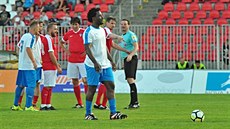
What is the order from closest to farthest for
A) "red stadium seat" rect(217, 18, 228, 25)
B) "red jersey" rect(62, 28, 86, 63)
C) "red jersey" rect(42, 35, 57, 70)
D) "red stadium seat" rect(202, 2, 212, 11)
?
"red jersey" rect(42, 35, 57, 70)
"red jersey" rect(62, 28, 86, 63)
"red stadium seat" rect(217, 18, 228, 25)
"red stadium seat" rect(202, 2, 212, 11)

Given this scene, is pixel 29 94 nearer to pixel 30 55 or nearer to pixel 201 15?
pixel 30 55

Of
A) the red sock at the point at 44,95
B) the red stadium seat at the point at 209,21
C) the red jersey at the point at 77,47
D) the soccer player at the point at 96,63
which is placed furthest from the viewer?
the red stadium seat at the point at 209,21

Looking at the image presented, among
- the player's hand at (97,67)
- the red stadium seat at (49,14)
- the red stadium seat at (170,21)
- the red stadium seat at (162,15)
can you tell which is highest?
the player's hand at (97,67)

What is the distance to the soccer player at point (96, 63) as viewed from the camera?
1678 cm

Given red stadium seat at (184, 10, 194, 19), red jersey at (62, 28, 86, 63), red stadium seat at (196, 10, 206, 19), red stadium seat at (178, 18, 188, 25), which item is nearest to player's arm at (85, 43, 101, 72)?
red jersey at (62, 28, 86, 63)

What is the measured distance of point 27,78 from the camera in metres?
20.1

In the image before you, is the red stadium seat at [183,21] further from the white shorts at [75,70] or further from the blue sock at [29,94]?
the blue sock at [29,94]

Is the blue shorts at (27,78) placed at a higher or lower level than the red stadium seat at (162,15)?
higher

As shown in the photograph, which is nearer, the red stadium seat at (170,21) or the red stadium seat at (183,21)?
the red stadium seat at (183,21)

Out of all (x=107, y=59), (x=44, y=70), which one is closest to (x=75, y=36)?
(x=44, y=70)

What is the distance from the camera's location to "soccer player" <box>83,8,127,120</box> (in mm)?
16781

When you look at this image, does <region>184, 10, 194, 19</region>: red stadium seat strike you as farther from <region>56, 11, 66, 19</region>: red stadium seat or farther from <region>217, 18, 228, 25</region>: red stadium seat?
<region>56, 11, 66, 19</region>: red stadium seat

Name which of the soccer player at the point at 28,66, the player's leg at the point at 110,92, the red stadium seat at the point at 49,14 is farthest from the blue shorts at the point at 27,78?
the red stadium seat at the point at 49,14

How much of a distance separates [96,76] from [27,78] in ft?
11.9
